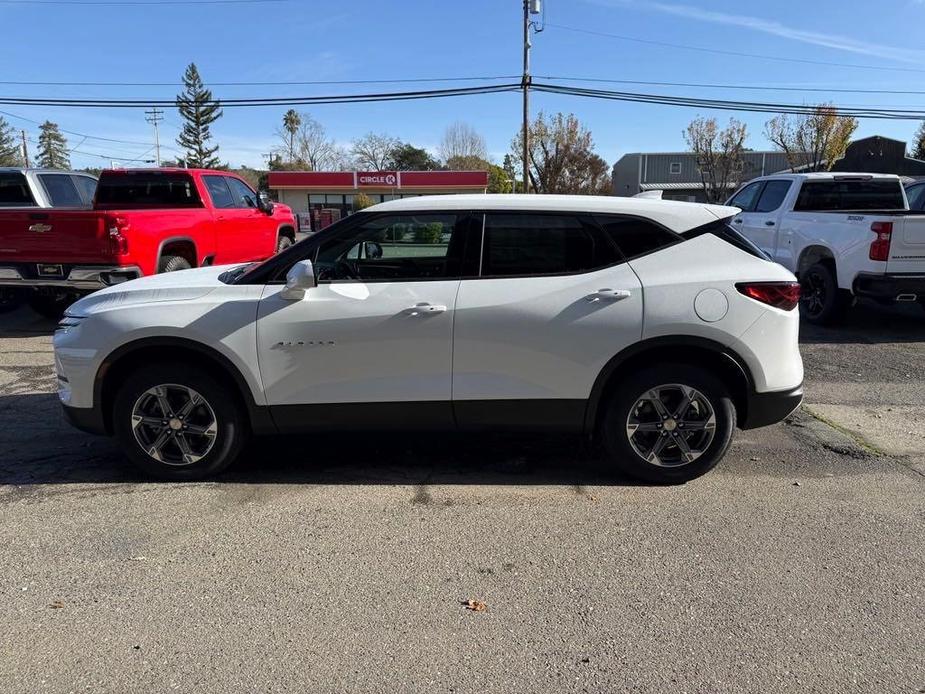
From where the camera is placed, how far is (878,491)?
4.16 meters

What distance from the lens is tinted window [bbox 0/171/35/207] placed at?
10320mm

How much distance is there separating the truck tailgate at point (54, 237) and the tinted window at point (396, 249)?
17.0 ft

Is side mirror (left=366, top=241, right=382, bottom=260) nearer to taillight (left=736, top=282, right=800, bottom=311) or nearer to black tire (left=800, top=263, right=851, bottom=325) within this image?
taillight (left=736, top=282, right=800, bottom=311)

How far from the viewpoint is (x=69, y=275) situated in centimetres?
820

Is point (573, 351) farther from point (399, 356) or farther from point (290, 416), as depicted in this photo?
point (290, 416)

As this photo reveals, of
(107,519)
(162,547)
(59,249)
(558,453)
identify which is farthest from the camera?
(59,249)

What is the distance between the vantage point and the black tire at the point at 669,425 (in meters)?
4.04

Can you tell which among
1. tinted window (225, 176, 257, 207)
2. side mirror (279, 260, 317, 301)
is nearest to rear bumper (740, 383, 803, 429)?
side mirror (279, 260, 317, 301)

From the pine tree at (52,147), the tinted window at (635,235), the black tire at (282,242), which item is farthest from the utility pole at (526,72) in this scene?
the pine tree at (52,147)

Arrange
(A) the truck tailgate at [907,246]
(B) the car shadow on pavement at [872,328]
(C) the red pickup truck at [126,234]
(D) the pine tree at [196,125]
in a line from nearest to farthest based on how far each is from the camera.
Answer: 1. (A) the truck tailgate at [907,246]
2. (C) the red pickup truck at [126,234]
3. (B) the car shadow on pavement at [872,328]
4. (D) the pine tree at [196,125]

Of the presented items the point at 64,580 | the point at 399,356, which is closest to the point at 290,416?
the point at 399,356

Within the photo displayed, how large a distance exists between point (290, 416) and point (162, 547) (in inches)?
40.0

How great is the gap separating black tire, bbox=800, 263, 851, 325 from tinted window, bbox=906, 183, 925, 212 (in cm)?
329

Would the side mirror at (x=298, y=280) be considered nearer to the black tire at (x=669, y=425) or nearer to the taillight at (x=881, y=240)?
the black tire at (x=669, y=425)
